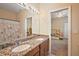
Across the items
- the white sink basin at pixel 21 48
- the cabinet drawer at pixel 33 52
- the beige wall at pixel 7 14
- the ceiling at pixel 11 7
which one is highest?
the ceiling at pixel 11 7

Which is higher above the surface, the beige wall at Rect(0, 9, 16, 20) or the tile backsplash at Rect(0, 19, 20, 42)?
the beige wall at Rect(0, 9, 16, 20)

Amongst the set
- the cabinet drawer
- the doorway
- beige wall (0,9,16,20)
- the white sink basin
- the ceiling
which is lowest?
the cabinet drawer

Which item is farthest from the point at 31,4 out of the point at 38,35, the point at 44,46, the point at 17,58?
the point at 17,58

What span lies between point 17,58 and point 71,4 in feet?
3.29

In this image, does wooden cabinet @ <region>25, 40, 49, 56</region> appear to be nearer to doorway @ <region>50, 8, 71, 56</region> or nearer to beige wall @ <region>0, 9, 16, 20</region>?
doorway @ <region>50, 8, 71, 56</region>

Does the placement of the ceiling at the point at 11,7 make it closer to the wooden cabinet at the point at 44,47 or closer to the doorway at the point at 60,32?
the doorway at the point at 60,32

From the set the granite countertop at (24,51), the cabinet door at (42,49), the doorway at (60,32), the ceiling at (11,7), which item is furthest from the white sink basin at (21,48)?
the ceiling at (11,7)

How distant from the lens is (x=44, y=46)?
1.54 m

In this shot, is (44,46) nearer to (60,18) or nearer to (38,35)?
(38,35)

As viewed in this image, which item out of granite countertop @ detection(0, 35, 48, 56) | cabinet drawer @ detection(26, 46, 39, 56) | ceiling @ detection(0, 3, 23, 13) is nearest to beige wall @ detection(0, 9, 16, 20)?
ceiling @ detection(0, 3, 23, 13)

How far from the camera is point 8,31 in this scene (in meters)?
1.46

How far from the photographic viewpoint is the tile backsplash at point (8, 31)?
1.44 metres

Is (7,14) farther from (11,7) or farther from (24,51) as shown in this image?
(24,51)

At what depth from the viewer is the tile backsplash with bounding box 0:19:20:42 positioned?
1.44 metres
